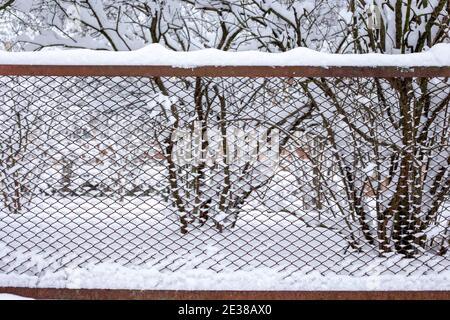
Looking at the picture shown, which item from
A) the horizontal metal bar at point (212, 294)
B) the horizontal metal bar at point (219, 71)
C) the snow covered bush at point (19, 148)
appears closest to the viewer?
the horizontal metal bar at point (219, 71)

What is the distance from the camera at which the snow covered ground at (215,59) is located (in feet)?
8.11

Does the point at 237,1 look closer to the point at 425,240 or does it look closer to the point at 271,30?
the point at 271,30

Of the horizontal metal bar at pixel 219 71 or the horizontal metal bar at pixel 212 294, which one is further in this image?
the horizontal metal bar at pixel 212 294

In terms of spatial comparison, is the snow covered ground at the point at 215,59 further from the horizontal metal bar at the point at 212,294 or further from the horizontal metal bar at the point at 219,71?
the horizontal metal bar at the point at 212,294

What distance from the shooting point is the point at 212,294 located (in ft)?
8.45

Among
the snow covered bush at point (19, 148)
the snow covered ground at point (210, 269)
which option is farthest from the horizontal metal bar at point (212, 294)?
the snow covered bush at point (19, 148)

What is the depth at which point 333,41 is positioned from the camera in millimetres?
4906

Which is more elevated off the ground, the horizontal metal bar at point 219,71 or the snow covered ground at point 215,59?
the snow covered ground at point 215,59

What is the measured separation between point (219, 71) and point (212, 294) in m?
1.08

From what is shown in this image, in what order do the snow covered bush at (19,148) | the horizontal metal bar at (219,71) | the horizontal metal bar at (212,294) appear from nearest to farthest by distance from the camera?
the horizontal metal bar at (219,71), the horizontal metal bar at (212,294), the snow covered bush at (19,148)

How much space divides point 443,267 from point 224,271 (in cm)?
127

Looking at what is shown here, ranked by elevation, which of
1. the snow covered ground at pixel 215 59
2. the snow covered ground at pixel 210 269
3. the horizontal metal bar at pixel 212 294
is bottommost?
the horizontal metal bar at pixel 212 294

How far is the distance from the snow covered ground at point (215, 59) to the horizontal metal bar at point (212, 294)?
3.62 ft
